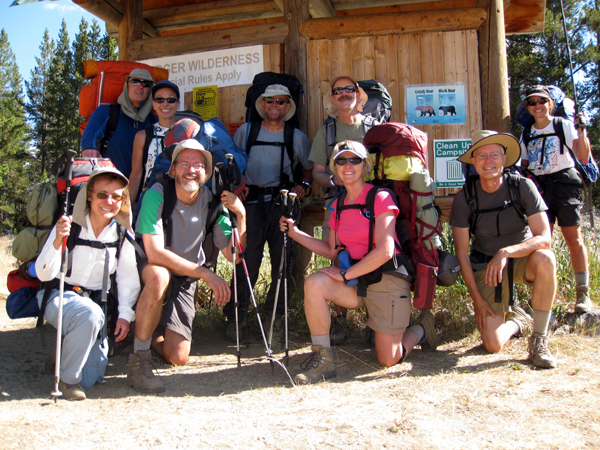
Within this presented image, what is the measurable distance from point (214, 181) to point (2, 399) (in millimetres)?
2155

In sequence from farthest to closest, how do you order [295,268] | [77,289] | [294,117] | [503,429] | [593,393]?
1. [295,268]
2. [294,117]
3. [77,289]
4. [593,393]
5. [503,429]

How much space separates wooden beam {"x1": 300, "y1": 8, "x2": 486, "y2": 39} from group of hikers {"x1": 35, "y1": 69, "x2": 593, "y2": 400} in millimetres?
1028

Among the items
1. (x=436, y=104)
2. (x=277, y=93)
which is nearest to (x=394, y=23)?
(x=436, y=104)

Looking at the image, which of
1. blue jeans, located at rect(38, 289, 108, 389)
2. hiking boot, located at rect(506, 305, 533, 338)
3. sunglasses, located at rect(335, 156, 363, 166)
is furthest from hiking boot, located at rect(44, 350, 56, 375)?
hiking boot, located at rect(506, 305, 533, 338)

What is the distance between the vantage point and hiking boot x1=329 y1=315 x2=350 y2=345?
4859mm

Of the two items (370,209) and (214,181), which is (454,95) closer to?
(370,209)

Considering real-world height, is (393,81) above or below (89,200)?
above

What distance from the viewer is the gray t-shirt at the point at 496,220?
13.8ft

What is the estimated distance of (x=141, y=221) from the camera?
3.94m

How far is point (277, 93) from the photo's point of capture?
195 inches

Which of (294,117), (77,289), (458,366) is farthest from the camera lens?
(294,117)

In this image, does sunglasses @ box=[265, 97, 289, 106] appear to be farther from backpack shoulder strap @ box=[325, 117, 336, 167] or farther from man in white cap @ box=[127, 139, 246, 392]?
man in white cap @ box=[127, 139, 246, 392]

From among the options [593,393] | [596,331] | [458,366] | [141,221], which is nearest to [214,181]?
[141,221]

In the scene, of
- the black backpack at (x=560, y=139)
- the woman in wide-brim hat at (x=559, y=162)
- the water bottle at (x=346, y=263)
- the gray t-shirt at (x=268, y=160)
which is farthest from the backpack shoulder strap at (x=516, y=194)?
the gray t-shirt at (x=268, y=160)
